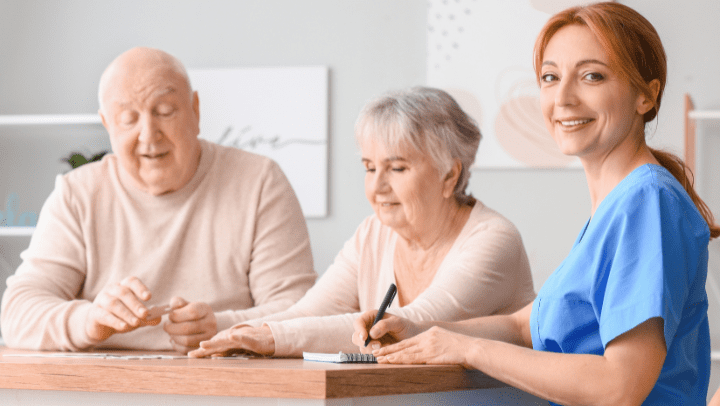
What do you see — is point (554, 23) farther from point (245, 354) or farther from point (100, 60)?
point (100, 60)

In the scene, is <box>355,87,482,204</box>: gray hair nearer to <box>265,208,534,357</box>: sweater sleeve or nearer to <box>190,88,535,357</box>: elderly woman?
<box>190,88,535,357</box>: elderly woman

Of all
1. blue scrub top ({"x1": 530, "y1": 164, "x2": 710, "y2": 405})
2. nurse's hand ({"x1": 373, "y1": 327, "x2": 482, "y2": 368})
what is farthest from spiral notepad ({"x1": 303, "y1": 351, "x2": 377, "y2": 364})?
blue scrub top ({"x1": 530, "y1": 164, "x2": 710, "y2": 405})

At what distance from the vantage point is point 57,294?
5.42 ft

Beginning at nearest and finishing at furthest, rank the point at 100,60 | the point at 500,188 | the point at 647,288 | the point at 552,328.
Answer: the point at 647,288
the point at 552,328
the point at 500,188
the point at 100,60

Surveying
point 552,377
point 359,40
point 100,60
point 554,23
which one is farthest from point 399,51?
point 552,377

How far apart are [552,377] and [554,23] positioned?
1.64 feet

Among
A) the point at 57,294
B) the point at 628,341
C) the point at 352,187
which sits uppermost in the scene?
the point at 628,341

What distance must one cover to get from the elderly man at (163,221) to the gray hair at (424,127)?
13.7 inches

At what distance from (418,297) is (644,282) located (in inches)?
21.3

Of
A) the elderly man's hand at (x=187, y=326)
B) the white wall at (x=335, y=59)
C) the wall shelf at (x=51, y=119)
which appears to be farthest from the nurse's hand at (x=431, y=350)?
the wall shelf at (x=51, y=119)

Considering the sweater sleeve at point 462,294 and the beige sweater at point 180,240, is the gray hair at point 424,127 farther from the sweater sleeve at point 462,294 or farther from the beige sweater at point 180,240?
the beige sweater at point 180,240

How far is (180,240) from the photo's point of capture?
1776 mm

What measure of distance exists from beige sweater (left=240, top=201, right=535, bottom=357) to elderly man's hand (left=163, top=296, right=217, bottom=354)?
0.37ft

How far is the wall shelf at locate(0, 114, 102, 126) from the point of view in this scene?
338 centimetres
